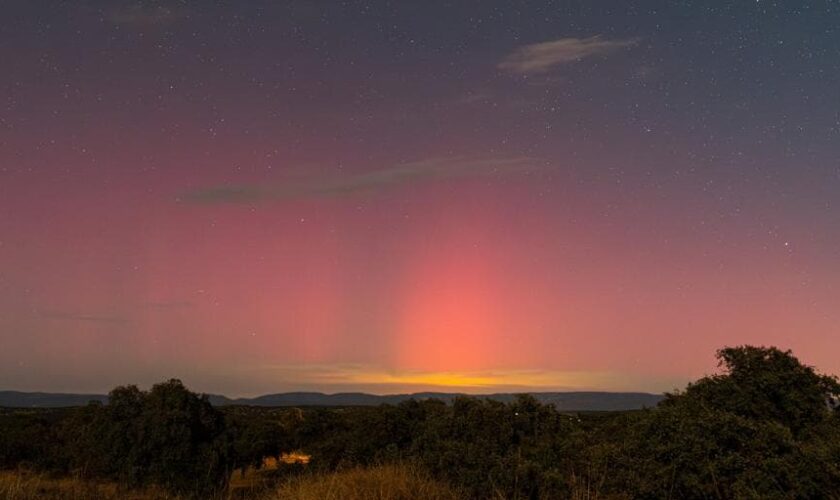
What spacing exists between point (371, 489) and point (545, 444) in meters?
11.4

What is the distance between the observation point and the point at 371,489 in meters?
11.4

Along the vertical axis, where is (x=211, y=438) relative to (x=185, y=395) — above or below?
below

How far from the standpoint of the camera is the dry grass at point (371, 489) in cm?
1116

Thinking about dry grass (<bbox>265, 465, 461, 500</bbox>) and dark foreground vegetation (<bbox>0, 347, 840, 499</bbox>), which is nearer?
dry grass (<bbox>265, 465, 461, 500</bbox>)

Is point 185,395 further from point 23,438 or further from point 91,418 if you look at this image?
point 23,438

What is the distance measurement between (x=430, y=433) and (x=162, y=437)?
21.4m

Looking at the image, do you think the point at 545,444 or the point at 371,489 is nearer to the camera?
the point at 371,489

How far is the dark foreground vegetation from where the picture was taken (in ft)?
46.4

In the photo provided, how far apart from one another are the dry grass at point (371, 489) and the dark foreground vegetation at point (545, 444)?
0.09 metres

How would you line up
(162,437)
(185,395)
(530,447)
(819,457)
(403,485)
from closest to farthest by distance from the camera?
(403,485), (819,457), (530,447), (162,437), (185,395)

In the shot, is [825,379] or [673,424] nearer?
[673,424]

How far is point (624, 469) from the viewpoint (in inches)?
594

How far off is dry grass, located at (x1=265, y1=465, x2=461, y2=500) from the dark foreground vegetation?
0.09 metres

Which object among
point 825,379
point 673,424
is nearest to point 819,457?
point 673,424
